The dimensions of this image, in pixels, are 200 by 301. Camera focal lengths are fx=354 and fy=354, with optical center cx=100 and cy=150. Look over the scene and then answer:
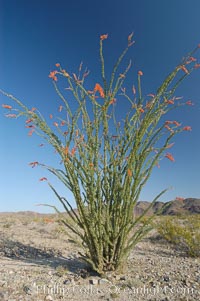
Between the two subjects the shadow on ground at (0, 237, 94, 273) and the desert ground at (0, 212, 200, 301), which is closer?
the desert ground at (0, 212, 200, 301)

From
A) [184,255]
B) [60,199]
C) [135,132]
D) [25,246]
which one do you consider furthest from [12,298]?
[184,255]

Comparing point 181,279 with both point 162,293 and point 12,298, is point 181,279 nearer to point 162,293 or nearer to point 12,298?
A: point 162,293

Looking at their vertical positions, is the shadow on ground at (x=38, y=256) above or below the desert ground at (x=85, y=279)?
above

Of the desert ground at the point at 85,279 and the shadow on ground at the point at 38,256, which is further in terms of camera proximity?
the shadow on ground at the point at 38,256

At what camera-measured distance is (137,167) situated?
13.6 ft

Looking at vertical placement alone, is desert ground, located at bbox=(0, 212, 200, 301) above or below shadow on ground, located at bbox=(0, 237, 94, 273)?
below

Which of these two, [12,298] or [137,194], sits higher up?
[137,194]

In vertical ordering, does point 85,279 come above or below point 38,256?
below

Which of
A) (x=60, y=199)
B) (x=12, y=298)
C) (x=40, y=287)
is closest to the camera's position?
(x=12, y=298)

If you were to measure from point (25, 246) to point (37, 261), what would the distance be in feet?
3.85

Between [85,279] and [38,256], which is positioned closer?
[85,279]

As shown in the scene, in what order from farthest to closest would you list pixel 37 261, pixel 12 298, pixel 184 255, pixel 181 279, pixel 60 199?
pixel 184 255, pixel 37 261, pixel 60 199, pixel 181 279, pixel 12 298

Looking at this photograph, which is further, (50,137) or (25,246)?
(25,246)

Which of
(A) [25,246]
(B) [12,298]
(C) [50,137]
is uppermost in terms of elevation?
(C) [50,137]
